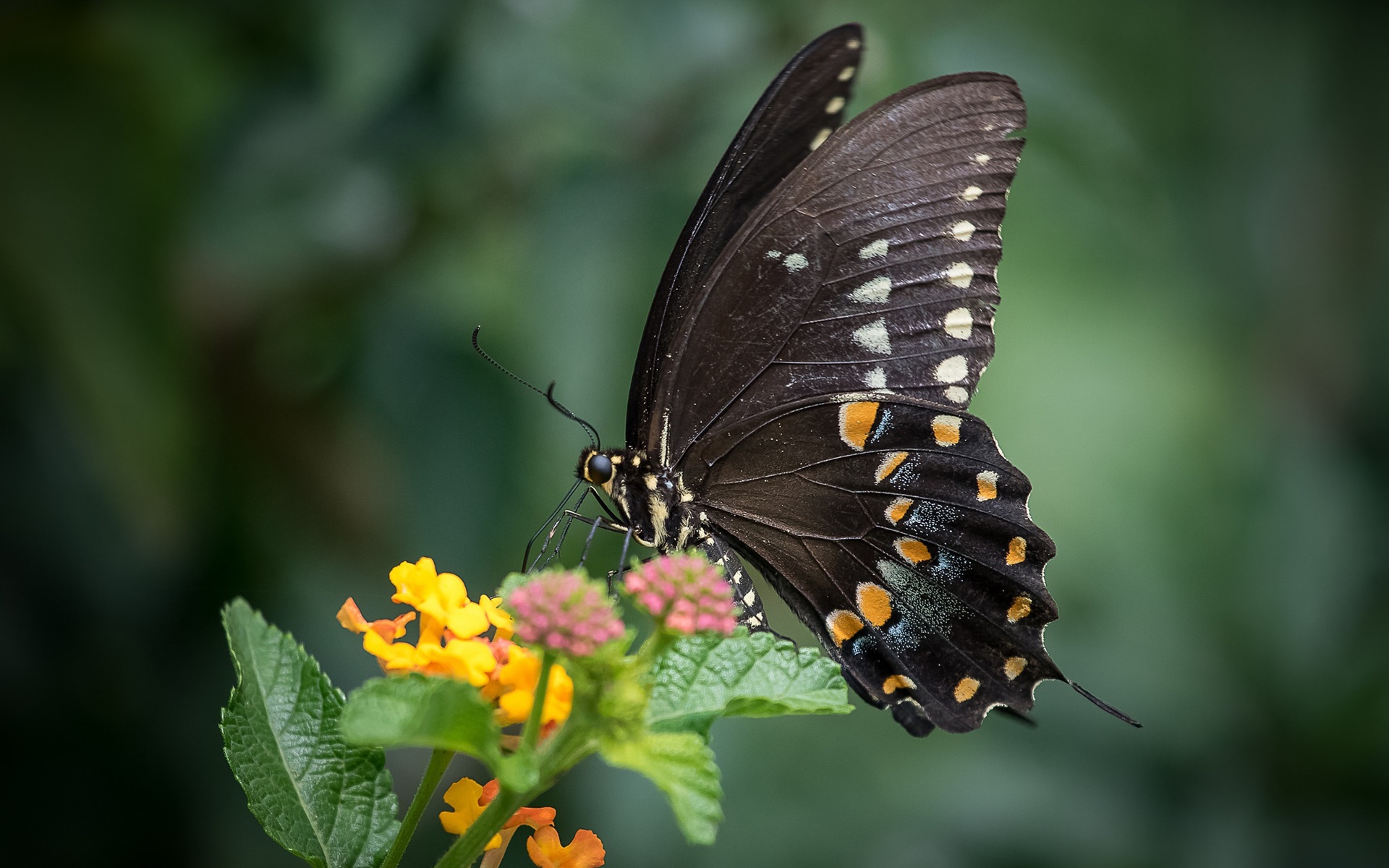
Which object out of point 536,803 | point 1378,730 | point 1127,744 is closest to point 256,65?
point 536,803

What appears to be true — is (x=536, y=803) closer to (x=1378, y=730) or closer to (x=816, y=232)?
(x=816, y=232)

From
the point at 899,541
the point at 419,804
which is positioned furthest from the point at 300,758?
the point at 899,541

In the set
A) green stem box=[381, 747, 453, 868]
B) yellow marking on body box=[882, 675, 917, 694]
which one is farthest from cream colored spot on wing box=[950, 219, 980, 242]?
green stem box=[381, 747, 453, 868]

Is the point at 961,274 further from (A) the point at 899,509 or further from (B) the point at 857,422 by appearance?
(A) the point at 899,509

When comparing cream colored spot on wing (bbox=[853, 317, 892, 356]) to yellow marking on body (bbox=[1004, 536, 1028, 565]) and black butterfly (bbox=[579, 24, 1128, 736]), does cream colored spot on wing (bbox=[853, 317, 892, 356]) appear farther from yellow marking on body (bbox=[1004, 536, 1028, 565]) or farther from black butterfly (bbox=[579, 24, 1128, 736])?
yellow marking on body (bbox=[1004, 536, 1028, 565])

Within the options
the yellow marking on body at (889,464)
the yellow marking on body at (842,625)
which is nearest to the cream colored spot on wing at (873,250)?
the yellow marking on body at (889,464)
